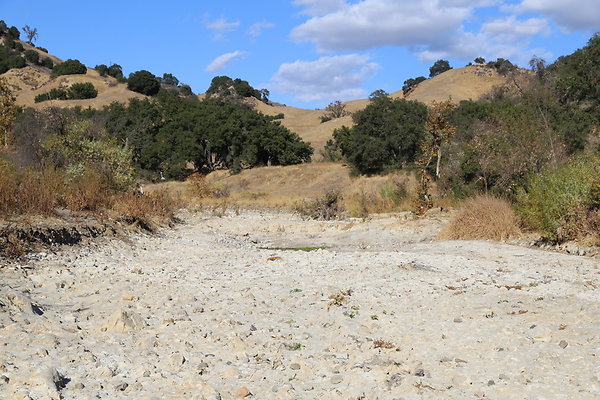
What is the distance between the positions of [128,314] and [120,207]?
9.05 meters

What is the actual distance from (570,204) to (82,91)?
73.7 metres

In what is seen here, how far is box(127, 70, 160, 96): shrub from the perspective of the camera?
82319 millimetres

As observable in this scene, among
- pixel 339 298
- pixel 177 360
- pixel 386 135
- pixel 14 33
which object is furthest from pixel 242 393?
pixel 14 33

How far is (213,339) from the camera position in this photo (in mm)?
5699

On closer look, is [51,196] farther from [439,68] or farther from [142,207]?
[439,68]

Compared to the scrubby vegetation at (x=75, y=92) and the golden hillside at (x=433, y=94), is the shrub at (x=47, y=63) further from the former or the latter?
the golden hillside at (x=433, y=94)

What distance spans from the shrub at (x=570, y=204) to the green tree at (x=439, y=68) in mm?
87465

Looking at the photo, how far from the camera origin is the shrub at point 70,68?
86.2 m

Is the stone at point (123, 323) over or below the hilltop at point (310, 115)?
below

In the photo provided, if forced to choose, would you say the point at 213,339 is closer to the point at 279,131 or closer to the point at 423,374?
the point at 423,374

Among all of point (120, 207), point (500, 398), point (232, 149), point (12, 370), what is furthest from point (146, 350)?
point (232, 149)

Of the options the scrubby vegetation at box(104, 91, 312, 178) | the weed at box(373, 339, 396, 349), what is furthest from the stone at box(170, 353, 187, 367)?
the scrubby vegetation at box(104, 91, 312, 178)

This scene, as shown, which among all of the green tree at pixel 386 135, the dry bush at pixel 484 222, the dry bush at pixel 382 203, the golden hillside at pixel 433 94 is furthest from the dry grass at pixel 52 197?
the golden hillside at pixel 433 94

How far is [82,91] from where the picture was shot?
7625 centimetres
